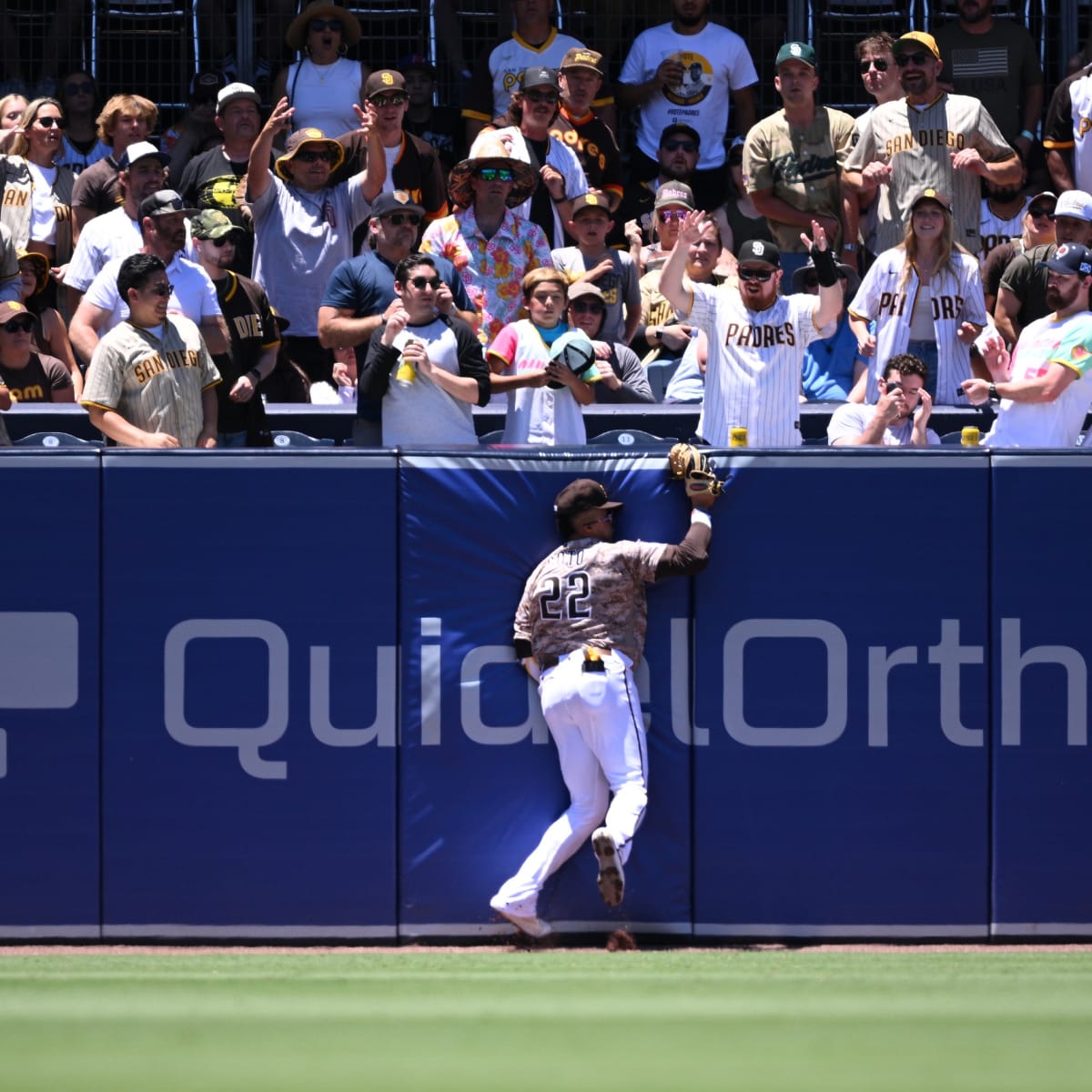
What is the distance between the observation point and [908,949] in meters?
8.45

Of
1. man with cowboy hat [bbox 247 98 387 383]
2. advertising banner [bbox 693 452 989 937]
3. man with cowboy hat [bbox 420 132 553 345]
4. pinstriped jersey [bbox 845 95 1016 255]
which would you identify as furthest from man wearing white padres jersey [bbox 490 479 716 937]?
pinstriped jersey [bbox 845 95 1016 255]

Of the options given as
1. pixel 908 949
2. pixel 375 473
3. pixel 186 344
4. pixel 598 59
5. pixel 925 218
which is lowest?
pixel 908 949

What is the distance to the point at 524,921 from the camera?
27.4 feet

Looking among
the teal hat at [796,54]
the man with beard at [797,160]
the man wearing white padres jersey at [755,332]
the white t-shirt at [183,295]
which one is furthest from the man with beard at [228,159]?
the man wearing white padres jersey at [755,332]

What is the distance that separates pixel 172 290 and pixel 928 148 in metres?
4.94

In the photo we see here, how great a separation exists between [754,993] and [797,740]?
3.96 feet

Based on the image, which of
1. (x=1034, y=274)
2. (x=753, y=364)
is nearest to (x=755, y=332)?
(x=753, y=364)

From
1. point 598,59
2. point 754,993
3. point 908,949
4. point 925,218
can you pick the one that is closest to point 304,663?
point 754,993

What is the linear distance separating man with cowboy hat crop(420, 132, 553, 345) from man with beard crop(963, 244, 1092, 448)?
3.00 meters

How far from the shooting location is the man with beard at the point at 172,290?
1024 centimetres

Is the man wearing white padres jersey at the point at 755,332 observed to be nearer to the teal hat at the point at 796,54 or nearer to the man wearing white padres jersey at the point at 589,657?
the man wearing white padres jersey at the point at 589,657

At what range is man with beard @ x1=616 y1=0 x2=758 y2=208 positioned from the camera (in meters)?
13.8

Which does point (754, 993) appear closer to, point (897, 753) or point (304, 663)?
point (897, 753)

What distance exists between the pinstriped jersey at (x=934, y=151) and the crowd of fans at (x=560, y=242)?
2 cm
